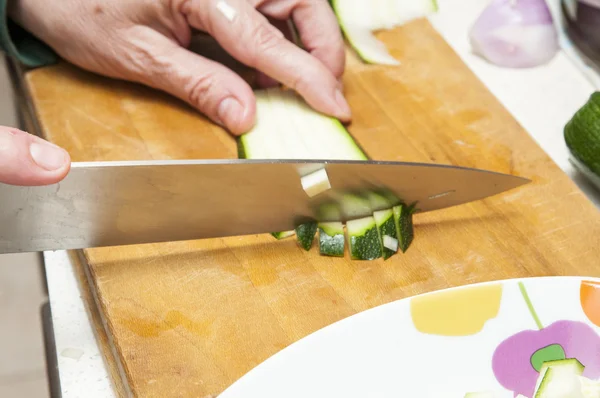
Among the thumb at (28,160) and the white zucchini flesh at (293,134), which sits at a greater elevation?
the thumb at (28,160)

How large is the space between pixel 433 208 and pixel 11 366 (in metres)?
0.98

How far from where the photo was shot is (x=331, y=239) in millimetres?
1371

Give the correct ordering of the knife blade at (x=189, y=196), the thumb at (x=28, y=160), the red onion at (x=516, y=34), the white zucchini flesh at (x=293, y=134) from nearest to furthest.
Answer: the thumb at (x=28, y=160) → the knife blade at (x=189, y=196) → the white zucchini flesh at (x=293, y=134) → the red onion at (x=516, y=34)

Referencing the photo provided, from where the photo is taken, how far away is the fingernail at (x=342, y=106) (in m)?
1.63

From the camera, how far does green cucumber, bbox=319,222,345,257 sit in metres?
1.36

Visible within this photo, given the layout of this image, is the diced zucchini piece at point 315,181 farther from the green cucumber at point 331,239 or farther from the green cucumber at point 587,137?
the green cucumber at point 587,137

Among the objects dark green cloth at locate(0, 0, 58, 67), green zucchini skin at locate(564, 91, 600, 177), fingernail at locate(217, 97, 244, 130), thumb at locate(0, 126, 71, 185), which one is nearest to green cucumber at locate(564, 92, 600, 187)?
green zucchini skin at locate(564, 91, 600, 177)

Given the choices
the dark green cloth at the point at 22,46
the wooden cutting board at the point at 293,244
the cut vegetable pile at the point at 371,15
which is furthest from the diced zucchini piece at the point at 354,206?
the dark green cloth at the point at 22,46

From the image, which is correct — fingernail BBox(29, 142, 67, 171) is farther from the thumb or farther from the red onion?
the red onion

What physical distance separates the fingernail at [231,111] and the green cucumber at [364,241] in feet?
1.27

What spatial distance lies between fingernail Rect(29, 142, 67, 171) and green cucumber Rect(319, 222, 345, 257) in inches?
21.2

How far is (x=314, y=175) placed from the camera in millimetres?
1295

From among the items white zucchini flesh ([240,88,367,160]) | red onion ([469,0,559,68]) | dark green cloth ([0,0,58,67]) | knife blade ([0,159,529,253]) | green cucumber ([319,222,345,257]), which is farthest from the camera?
red onion ([469,0,559,68])

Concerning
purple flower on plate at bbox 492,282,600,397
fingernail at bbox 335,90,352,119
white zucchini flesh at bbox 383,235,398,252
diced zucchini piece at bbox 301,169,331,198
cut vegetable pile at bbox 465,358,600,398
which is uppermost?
diced zucchini piece at bbox 301,169,331,198
